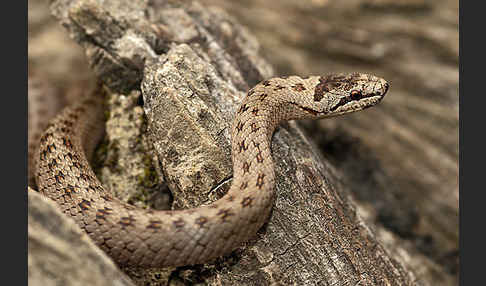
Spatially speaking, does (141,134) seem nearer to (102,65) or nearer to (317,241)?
(102,65)

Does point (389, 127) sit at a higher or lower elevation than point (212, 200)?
lower

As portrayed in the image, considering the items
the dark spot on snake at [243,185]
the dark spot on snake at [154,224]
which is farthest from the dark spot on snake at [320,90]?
the dark spot on snake at [154,224]

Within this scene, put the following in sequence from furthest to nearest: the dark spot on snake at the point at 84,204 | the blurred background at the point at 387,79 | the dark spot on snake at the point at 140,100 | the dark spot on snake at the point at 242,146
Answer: the blurred background at the point at 387,79 < the dark spot on snake at the point at 140,100 < the dark spot on snake at the point at 242,146 < the dark spot on snake at the point at 84,204

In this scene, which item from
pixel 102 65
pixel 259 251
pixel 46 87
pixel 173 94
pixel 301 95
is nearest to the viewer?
pixel 259 251

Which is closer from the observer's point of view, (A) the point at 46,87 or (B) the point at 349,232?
(B) the point at 349,232

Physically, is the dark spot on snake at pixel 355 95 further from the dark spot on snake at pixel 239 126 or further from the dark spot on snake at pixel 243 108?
the dark spot on snake at pixel 239 126

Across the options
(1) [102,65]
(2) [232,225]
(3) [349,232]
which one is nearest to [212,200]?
(2) [232,225]
